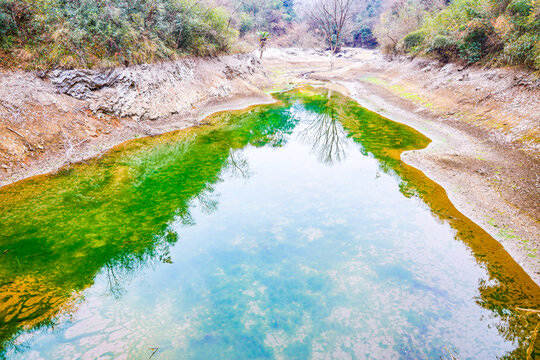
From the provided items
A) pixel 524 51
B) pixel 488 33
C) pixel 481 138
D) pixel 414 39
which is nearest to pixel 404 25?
pixel 414 39

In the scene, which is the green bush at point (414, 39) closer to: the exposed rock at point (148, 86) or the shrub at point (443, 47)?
the shrub at point (443, 47)

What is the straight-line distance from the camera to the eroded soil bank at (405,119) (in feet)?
25.9

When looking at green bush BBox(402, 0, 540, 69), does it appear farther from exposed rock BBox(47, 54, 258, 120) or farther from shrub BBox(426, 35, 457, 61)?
exposed rock BBox(47, 54, 258, 120)

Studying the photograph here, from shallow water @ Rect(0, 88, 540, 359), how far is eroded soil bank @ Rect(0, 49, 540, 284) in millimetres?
884

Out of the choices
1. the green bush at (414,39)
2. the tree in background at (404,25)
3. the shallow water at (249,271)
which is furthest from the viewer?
the tree in background at (404,25)

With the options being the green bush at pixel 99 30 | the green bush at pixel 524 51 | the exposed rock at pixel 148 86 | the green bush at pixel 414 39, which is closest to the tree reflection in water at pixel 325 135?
the exposed rock at pixel 148 86

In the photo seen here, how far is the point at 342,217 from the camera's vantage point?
24.8 ft

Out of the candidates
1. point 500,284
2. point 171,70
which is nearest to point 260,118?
point 171,70

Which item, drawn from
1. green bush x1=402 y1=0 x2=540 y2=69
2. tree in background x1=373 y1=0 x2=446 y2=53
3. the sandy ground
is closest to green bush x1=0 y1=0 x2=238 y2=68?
the sandy ground

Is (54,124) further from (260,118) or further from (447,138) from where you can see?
(447,138)

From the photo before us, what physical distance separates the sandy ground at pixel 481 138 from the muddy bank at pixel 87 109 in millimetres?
11936

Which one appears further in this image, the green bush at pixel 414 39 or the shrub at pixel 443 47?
the green bush at pixel 414 39

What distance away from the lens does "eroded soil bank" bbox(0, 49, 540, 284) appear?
25.9 feet

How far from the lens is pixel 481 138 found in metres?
11.7
